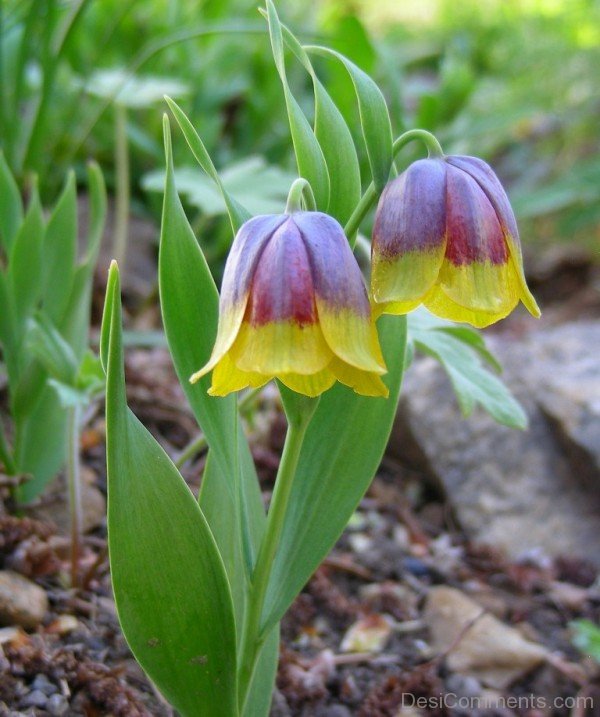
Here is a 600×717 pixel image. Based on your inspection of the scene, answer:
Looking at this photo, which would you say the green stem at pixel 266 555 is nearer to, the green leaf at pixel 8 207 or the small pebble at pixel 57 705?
the small pebble at pixel 57 705

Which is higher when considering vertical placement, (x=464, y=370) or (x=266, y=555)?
(x=464, y=370)

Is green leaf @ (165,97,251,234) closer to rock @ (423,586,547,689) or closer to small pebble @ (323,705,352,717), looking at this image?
small pebble @ (323,705,352,717)

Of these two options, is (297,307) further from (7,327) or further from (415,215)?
(7,327)

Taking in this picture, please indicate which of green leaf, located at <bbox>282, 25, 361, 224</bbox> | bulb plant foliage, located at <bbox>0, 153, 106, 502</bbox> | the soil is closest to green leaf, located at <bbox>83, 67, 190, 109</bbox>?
the soil

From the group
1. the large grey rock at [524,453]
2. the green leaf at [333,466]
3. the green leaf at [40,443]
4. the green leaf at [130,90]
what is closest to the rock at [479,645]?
the large grey rock at [524,453]

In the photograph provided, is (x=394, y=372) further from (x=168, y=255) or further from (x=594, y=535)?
(x=594, y=535)

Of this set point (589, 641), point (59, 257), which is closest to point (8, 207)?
point (59, 257)
